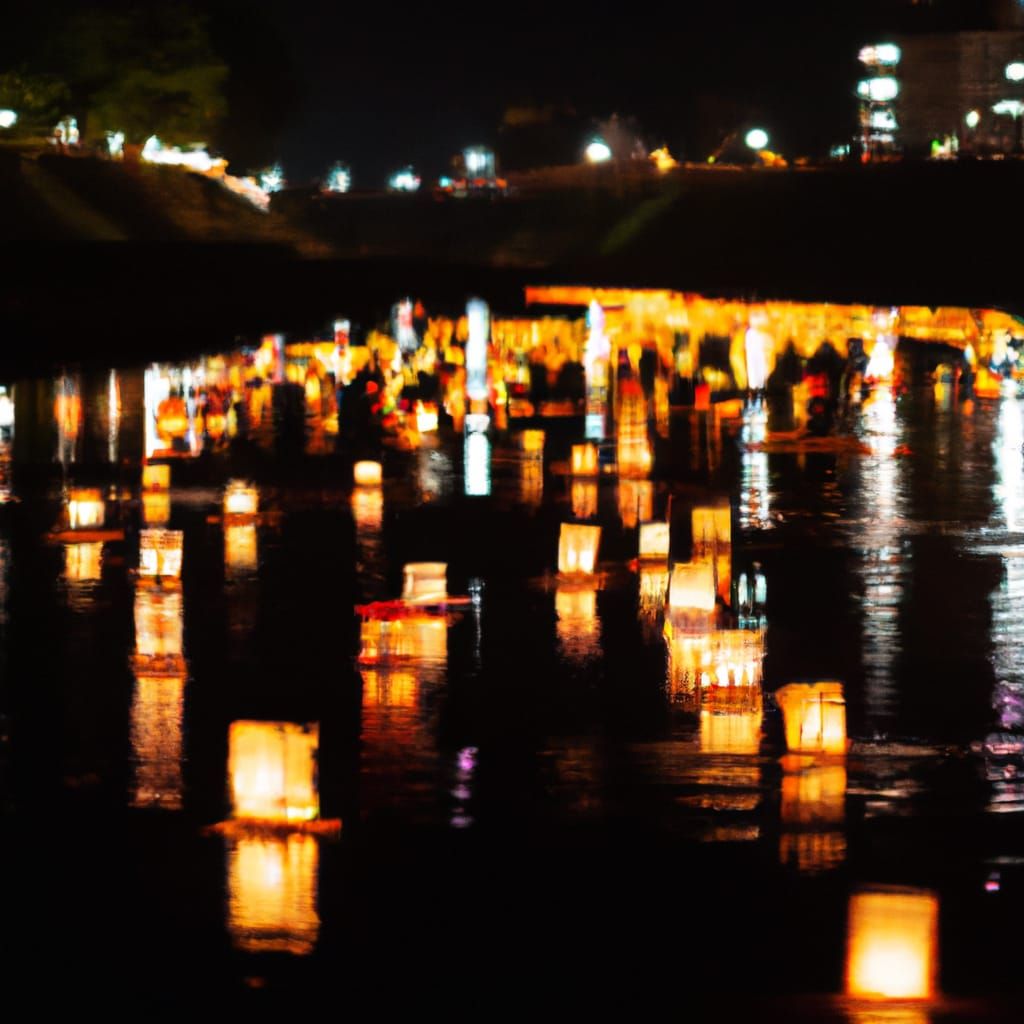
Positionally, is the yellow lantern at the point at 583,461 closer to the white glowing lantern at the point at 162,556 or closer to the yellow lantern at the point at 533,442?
the yellow lantern at the point at 533,442

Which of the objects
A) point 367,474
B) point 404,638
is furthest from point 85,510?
point 404,638

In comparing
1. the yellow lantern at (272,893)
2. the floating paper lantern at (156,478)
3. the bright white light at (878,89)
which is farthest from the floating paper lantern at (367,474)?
the bright white light at (878,89)

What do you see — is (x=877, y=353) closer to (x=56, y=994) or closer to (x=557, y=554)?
(x=557, y=554)

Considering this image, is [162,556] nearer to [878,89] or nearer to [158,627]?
[158,627]

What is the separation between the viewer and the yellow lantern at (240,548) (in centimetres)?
1648

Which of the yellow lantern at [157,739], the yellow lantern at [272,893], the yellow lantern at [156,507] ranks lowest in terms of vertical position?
the yellow lantern at [272,893]

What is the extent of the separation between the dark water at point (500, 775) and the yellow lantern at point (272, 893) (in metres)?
0.02

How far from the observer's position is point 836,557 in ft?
56.3

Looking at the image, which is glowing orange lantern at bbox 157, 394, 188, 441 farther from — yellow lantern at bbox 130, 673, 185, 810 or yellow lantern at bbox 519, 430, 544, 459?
yellow lantern at bbox 130, 673, 185, 810

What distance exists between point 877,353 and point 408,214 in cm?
7191

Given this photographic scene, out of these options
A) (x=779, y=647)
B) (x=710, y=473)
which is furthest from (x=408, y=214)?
(x=779, y=647)

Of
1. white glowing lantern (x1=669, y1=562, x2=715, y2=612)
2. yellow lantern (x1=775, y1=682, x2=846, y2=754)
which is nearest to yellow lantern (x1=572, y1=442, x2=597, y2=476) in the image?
white glowing lantern (x1=669, y1=562, x2=715, y2=612)

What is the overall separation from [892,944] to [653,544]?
919 cm

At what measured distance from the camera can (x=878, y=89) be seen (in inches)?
6393
